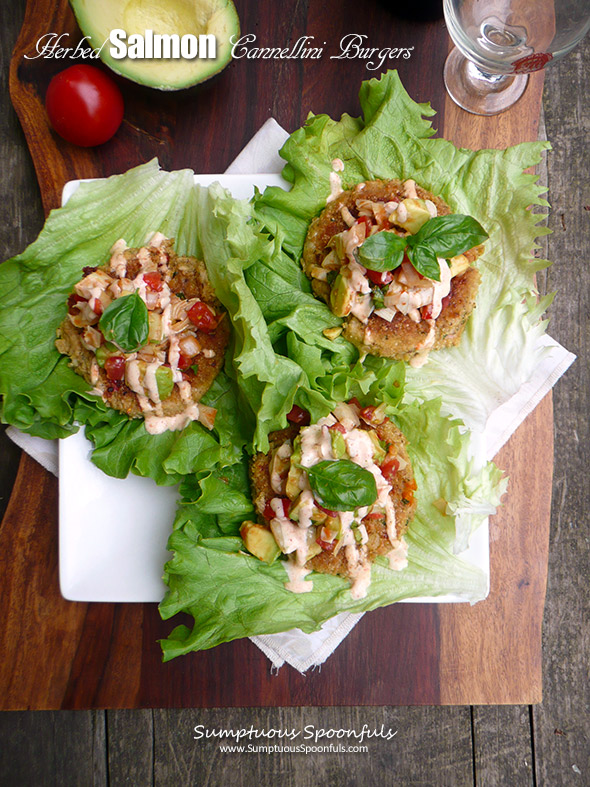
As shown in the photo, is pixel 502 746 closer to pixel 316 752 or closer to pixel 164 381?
pixel 316 752

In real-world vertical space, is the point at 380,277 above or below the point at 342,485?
above

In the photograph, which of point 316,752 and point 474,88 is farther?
point 316,752

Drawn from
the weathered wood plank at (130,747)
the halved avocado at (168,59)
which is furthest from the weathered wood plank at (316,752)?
the halved avocado at (168,59)

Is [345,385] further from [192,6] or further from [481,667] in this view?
[192,6]

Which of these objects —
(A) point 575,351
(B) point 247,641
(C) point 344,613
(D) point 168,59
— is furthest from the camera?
(A) point 575,351

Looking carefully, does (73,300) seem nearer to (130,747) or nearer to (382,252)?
(382,252)

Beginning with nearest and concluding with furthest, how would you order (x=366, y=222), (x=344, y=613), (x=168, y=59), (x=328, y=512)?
(x=328, y=512) < (x=366, y=222) < (x=168, y=59) < (x=344, y=613)

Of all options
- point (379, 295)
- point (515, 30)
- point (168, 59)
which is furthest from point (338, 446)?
point (515, 30)

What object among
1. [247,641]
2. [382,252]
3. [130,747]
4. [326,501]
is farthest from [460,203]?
[130,747]

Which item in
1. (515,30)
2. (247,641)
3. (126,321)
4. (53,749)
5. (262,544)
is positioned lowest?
(53,749)
